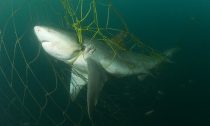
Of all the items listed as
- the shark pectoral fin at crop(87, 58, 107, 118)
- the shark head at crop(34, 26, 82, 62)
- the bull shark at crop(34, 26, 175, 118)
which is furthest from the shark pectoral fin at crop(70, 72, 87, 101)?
the shark head at crop(34, 26, 82, 62)

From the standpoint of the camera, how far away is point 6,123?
4.62m

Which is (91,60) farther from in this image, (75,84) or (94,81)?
(75,84)

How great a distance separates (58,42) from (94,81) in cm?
51

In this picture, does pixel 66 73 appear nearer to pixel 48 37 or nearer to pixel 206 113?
pixel 48 37

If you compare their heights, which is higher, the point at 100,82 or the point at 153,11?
the point at 100,82

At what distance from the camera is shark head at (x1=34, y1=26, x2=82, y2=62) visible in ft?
9.11

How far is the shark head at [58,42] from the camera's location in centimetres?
278

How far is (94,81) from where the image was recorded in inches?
115

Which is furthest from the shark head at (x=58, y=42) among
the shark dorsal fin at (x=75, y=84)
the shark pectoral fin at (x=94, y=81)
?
the shark dorsal fin at (x=75, y=84)

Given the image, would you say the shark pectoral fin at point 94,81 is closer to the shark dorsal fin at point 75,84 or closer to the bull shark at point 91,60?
the bull shark at point 91,60

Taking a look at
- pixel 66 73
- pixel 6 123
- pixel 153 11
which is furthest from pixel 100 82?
pixel 153 11

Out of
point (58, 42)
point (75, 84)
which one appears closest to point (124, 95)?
point (75, 84)

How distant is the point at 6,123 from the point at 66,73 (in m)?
1.46

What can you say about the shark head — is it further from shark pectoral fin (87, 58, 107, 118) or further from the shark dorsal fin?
the shark dorsal fin
